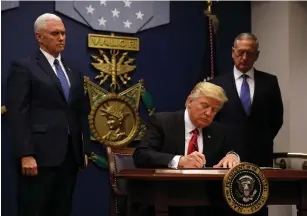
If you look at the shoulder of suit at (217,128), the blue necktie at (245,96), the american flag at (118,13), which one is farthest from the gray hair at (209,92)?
the american flag at (118,13)

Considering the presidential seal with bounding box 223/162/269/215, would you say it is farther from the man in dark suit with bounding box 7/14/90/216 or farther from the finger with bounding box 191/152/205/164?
the man in dark suit with bounding box 7/14/90/216

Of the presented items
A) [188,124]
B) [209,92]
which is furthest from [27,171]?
[209,92]

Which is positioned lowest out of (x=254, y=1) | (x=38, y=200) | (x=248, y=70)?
(x=38, y=200)

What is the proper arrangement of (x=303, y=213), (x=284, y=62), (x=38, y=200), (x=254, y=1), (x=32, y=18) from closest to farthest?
(x=303, y=213) < (x=38, y=200) < (x=32, y=18) < (x=284, y=62) < (x=254, y=1)

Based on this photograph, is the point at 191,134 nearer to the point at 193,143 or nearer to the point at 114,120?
the point at 193,143

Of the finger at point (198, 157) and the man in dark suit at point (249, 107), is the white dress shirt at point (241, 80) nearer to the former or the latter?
the man in dark suit at point (249, 107)

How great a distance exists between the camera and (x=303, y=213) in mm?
2783

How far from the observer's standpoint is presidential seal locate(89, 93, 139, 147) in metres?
4.96

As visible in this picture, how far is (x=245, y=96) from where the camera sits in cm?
418

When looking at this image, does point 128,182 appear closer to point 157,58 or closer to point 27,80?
point 27,80

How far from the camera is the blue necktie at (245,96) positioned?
4.15 m

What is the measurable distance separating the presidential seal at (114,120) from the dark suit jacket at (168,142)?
5.62 feet

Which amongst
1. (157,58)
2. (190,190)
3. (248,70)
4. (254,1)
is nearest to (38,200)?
(190,190)

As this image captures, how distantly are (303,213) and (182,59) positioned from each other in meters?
2.82
